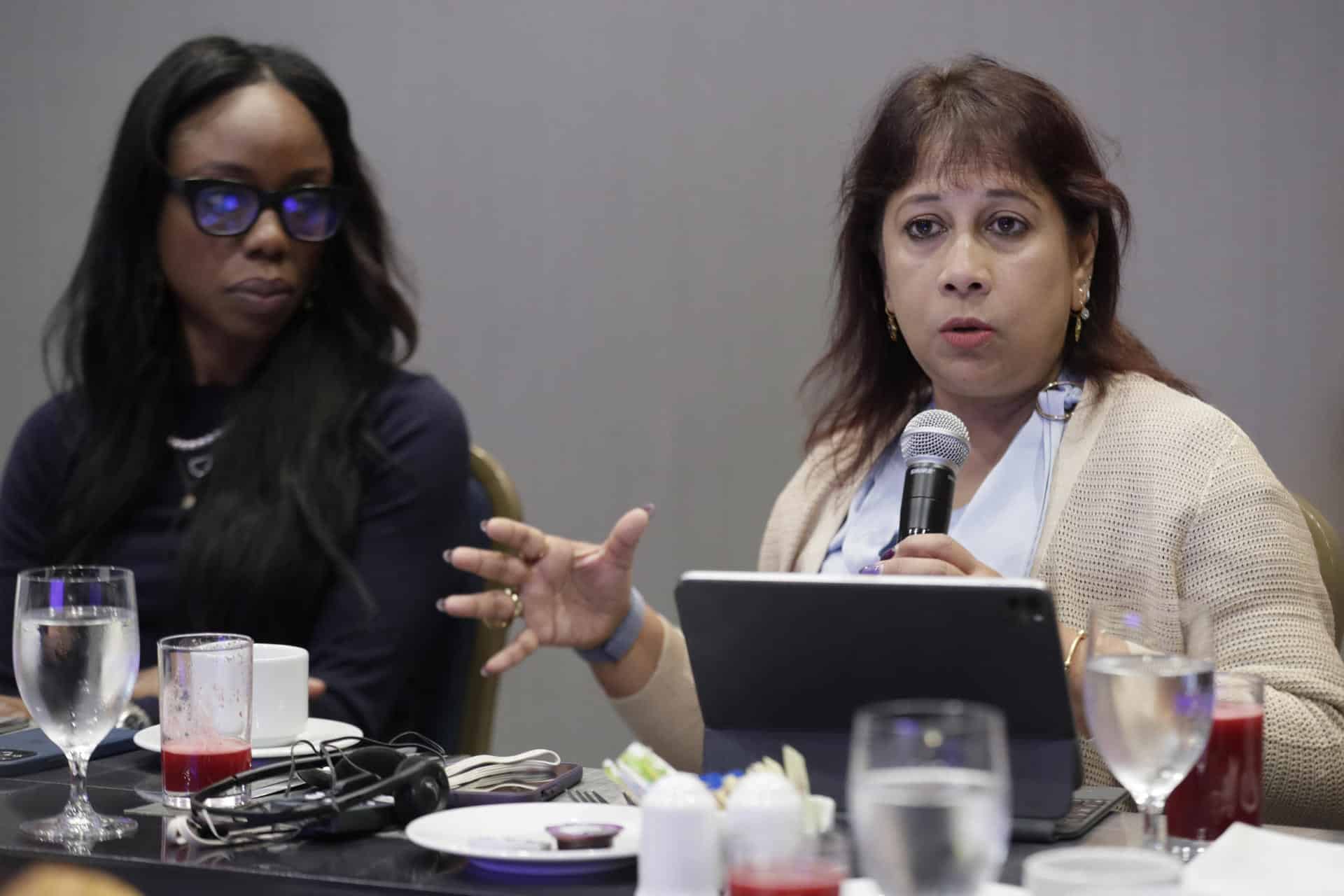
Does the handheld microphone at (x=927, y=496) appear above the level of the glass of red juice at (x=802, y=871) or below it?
above

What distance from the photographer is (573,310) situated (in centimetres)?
304

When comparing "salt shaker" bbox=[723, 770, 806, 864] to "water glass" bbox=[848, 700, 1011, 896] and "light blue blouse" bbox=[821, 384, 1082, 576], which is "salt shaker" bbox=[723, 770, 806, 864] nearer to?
A: "water glass" bbox=[848, 700, 1011, 896]

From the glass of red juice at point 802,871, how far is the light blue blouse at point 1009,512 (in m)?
0.98

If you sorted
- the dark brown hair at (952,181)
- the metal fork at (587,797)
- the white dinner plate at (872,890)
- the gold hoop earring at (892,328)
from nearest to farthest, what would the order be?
the white dinner plate at (872,890)
the metal fork at (587,797)
the dark brown hair at (952,181)
the gold hoop earring at (892,328)

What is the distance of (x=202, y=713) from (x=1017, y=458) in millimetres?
997

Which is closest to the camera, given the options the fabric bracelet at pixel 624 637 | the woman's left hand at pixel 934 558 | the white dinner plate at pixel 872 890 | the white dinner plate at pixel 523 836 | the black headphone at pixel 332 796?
the white dinner plate at pixel 872 890

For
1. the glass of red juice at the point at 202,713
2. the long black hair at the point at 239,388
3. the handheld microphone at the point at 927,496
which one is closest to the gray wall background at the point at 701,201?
the long black hair at the point at 239,388

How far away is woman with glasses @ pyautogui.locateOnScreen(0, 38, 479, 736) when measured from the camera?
2.12 meters

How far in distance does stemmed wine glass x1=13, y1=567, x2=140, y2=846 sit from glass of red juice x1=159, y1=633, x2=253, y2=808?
41 millimetres

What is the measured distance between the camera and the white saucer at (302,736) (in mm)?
1338

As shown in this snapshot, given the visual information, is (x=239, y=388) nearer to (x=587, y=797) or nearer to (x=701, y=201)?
(x=701, y=201)

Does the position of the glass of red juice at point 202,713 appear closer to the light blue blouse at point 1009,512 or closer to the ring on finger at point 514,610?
the ring on finger at point 514,610

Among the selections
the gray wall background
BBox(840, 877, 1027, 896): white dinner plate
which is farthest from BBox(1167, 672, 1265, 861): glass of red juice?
the gray wall background

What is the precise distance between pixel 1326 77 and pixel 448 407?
156 cm
